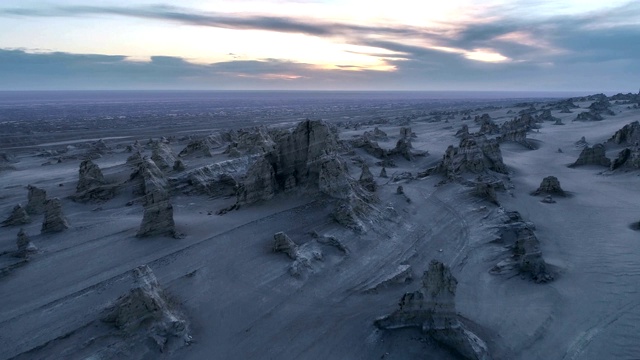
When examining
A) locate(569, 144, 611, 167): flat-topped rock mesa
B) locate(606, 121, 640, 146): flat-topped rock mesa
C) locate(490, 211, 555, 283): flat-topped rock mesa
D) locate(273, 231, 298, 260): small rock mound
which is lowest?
locate(490, 211, 555, 283): flat-topped rock mesa

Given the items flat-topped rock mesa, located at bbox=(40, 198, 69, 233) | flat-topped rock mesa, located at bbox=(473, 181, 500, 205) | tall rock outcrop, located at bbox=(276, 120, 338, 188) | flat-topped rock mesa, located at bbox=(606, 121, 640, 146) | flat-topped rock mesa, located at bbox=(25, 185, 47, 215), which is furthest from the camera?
flat-topped rock mesa, located at bbox=(606, 121, 640, 146)

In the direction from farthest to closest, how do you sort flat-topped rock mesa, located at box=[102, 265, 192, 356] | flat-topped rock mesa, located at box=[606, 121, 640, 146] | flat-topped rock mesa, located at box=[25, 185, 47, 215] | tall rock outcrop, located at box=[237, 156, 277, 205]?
flat-topped rock mesa, located at box=[606, 121, 640, 146], flat-topped rock mesa, located at box=[25, 185, 47, 215], tall rock outcrop, located at box=[237, 156, 277, 205], flat-topped rock mesa, located at box=[102, 265, 192, 356]

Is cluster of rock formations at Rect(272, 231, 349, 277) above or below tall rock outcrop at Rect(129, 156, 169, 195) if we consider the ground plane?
below

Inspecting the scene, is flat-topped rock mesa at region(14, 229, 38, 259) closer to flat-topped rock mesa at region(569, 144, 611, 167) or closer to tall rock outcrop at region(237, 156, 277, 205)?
tall rock outcrop at region(237, 156, 277, 205)

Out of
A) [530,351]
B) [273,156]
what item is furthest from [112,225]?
[530,351]

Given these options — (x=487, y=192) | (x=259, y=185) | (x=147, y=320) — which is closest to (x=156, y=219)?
(x=259, y=185)

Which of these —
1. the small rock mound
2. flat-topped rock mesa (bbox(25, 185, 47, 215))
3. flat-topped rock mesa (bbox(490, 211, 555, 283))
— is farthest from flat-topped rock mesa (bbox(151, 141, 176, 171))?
flat-topped rock mesa (bbox(490, 211, 555, 283))

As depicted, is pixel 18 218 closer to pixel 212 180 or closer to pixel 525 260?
pixel 212 180

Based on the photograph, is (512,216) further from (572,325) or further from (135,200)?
(135,200)

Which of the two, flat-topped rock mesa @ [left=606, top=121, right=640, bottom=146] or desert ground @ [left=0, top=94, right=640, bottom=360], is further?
flat-topped rock mesa @ [left=606, top=121, right=640, bottom=146]
